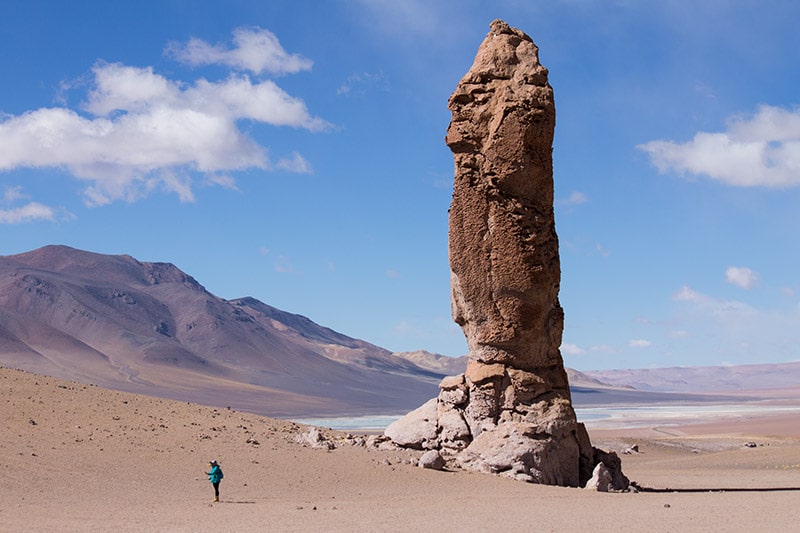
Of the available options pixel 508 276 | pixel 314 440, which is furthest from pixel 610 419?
pixel 508 276

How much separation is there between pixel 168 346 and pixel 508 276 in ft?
326

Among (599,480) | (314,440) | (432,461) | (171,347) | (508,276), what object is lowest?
(599,480)

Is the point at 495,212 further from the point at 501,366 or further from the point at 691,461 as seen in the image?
the point at 691,461

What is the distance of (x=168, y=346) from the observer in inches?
4375

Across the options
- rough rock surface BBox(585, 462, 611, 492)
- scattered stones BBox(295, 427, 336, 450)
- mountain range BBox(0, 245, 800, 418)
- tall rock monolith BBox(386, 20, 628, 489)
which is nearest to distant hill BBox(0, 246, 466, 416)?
mountain range BBox(0, 245, 800, 418)

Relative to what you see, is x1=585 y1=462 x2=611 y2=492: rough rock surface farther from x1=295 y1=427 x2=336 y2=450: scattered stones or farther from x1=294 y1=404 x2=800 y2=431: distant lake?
x1=294 y1=404 x2=800 y2=431: distant lake

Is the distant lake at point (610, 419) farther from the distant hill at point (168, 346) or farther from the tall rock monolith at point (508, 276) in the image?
the tall rock monolith at point (508, 276)

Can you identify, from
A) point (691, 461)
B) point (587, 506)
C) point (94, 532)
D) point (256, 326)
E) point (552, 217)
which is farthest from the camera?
point (256, 326)

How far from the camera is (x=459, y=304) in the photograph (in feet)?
55.5

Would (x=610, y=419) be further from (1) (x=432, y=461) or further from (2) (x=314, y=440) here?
(1) (x=432, y=461)

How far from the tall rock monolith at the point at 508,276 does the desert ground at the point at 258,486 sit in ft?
3.33

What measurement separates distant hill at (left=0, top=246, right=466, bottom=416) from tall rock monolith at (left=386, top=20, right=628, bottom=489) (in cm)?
5898

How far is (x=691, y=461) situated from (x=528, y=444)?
11059 millimetres

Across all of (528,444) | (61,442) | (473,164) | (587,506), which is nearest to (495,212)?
(473,164)
